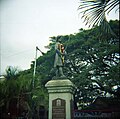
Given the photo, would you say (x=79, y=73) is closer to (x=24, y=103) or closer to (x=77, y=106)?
(x=77, y=106)

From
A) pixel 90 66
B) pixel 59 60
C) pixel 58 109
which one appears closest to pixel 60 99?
pixel 58 109

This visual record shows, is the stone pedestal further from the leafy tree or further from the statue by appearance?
the leafy tree

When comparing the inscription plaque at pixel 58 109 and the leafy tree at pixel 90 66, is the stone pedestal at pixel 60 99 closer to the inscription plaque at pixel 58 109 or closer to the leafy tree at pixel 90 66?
the inscription plaque at pixel 58 109

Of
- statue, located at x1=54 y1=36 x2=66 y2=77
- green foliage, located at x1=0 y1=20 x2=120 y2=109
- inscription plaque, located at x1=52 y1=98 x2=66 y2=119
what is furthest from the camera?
green foliage, located at x1=0 y1=20 x2=120 y2=109

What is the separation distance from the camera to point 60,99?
21.1 feet

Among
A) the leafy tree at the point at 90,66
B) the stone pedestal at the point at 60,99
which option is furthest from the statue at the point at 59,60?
the leafy tree at the point at 90,66

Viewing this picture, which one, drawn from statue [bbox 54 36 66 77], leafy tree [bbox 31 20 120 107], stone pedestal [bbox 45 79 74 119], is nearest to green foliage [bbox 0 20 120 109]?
leafy tree [bbox 31 20 120 107]

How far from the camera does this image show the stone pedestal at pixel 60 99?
6.25 metres

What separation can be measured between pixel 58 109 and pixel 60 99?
298mm

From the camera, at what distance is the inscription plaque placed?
6230 millimetres

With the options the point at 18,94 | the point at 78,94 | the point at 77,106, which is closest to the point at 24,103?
the point at 18,94

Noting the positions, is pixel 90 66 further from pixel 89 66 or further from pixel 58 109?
pixel 58 109

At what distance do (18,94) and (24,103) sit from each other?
55 centimetres

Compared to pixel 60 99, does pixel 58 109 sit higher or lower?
lower
